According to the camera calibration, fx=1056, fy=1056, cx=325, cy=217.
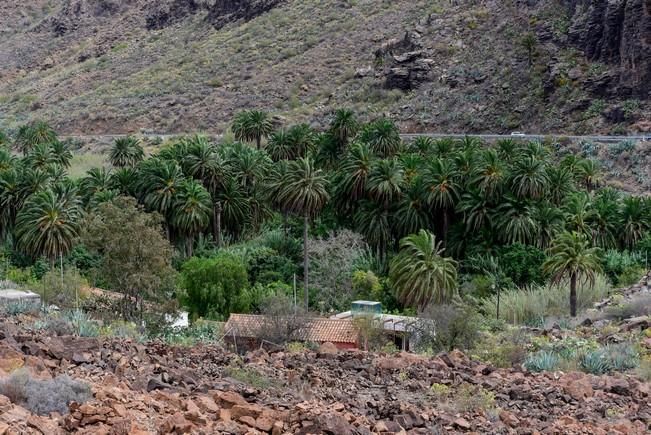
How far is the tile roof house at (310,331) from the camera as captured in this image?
27.8 m

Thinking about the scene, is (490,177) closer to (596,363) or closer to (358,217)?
(358,217)

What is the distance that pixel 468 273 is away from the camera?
54.2 m

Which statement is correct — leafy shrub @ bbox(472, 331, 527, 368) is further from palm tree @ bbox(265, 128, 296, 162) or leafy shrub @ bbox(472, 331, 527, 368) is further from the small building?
palm tree @ bbox(265, 128, 296, 162)

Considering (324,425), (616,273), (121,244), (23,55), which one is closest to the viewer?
(324,425)

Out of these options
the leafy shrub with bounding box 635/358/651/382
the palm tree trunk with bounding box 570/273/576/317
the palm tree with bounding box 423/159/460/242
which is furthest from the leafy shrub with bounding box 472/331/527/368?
the palm tree with bounding box 423/159/460/242

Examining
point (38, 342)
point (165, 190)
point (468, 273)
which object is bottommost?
point (468, 273)

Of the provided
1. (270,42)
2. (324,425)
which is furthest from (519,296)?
(270,42)

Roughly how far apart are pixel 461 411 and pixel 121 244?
83.0 ft

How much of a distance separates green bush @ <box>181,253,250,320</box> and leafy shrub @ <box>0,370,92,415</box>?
34.4m

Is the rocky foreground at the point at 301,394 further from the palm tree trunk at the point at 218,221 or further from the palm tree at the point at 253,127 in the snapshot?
the palm tree at the point at 253,127

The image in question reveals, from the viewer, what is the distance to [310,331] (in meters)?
30.6

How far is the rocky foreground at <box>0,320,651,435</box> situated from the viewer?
12.5 meters

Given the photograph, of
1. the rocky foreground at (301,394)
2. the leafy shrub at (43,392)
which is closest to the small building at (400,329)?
the rocky foreground at (301,394)

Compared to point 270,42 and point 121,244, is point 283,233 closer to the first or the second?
point 121,244
